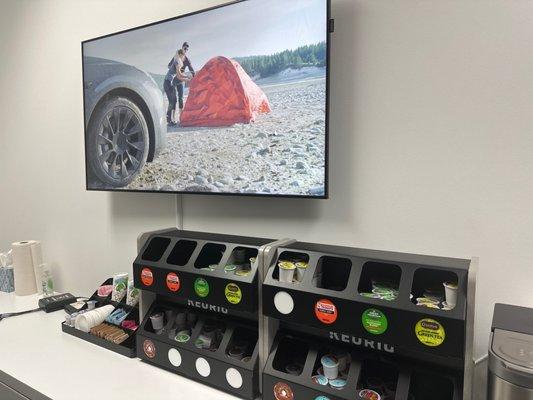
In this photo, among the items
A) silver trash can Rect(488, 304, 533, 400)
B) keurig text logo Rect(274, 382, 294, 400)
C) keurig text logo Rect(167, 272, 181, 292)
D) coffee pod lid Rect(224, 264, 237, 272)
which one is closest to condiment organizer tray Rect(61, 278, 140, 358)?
keurig text logo Rect(167, 272, 181, 292)

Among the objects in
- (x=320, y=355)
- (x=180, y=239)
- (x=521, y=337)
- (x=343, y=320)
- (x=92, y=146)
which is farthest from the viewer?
(x=92, y=146)

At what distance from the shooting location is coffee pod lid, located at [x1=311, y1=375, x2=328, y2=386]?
0.99m

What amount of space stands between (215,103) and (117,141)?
0.55m

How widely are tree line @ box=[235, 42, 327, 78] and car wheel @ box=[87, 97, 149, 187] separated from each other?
1.76 feet

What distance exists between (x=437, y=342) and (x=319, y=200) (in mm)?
598

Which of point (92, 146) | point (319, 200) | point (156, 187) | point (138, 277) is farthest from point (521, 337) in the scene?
point (92, 146)

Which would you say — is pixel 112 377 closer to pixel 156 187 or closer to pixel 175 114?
pixel 156 187

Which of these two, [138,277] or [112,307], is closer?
[138,277]

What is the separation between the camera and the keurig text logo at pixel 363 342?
0.92 meters

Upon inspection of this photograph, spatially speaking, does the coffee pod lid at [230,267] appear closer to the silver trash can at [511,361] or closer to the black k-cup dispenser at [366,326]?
the black k-cup dispenser at [366,326]

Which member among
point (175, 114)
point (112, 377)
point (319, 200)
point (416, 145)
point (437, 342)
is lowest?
point (112, 377)

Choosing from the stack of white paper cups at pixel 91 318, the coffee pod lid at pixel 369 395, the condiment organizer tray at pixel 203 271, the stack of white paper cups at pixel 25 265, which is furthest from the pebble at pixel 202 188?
the stack of white paper cups at pixel 25 265

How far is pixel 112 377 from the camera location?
1227mm

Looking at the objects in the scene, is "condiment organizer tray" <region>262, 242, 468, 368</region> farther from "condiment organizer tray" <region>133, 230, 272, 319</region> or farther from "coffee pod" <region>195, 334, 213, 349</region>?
"coffee pod" <region>195, 334, 213, 349</region>
